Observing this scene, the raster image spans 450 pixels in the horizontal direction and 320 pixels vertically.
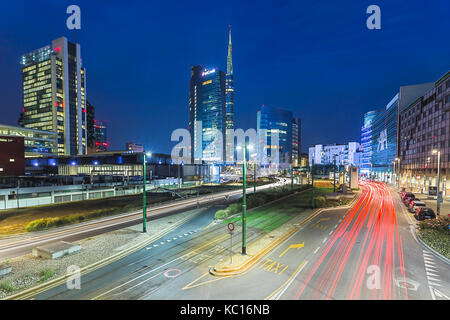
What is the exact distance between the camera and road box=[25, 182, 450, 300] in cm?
1075

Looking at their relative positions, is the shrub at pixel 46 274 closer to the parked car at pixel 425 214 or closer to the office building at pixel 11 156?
the parked car at pixel 425 214

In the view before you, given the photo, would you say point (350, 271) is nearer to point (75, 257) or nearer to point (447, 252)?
point (447, 252)

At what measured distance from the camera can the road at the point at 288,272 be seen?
10750mm

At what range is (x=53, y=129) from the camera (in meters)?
126

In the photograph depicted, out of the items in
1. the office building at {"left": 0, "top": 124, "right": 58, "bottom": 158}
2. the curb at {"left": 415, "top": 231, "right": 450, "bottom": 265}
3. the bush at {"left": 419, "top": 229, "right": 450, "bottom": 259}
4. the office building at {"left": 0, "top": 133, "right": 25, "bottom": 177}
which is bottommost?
the curb at {"left": 415, "top": 231, "right": 450, "bottom": 265}

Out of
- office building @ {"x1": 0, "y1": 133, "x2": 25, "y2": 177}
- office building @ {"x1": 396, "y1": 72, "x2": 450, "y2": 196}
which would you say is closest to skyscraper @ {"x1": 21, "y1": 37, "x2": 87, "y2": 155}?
office building @ {"x1": 0, "y1": 133, "x2": 25, "y2": 177}

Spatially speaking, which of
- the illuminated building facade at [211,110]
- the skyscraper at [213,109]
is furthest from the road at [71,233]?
the illuminated building facade at [211,110]

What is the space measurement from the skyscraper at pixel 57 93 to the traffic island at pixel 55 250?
13874 cm

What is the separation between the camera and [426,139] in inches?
2208

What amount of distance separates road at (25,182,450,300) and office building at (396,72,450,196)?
4240 centimetres

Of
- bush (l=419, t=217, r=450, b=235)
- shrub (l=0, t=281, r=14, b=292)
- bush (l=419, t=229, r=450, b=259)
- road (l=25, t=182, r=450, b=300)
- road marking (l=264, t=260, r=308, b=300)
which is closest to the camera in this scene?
road marking (l=264, t=260, r=308, b=300)

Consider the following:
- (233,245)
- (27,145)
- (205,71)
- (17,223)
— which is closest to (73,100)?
(27,145)

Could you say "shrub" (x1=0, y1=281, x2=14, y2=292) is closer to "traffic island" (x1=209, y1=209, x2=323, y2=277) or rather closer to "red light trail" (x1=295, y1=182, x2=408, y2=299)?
"traffic island" (x1=209, y1=209, x2=323, y2=277)
